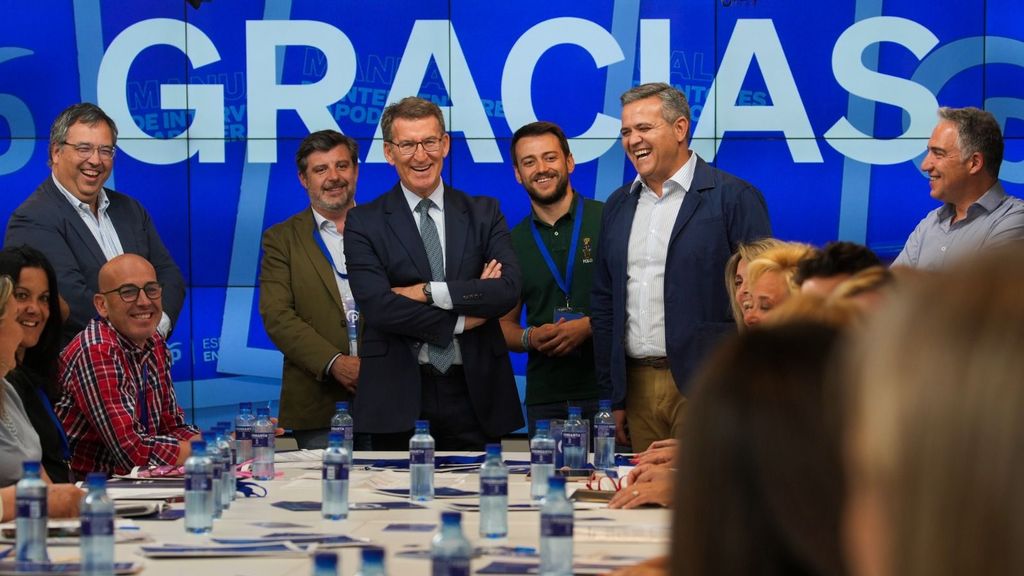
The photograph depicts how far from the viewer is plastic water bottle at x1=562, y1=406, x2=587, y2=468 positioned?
12.3 ft

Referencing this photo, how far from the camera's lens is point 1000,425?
0.50 metres

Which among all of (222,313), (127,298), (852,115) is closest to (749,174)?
(852,115)

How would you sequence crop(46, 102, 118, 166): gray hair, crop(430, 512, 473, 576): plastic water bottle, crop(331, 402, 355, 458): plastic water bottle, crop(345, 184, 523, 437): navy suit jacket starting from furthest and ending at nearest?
crop(46, 102, 118, 166): gray hair < crop(345, 184, 523, 437): navy suit jacket < crop(331, 402, 355, 458): plastic water bottle < crop(430, 512, 473, 576): plastic water bottle

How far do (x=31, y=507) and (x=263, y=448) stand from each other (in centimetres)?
144

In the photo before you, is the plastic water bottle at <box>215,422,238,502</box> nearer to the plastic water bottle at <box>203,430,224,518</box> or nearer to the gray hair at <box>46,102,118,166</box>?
the plastic water bottle at <box>203,430,224,518</box>

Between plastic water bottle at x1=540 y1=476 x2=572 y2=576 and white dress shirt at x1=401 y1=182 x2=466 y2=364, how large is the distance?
8.51 ft

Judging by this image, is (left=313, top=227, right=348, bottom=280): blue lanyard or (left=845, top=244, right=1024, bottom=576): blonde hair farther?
(left=313, top=227, right=348, bottom=280): blue lanyard

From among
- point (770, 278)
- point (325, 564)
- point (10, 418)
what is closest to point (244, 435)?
point (10, 418)

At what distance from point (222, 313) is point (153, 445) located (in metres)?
3.33

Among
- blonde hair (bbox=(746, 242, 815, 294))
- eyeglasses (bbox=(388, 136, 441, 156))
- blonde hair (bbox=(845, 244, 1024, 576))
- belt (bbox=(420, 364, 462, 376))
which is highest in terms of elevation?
eyeglasses (bbox=(388, 136, 441, 156))

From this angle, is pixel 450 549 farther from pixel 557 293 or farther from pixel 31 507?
pixel 557 293

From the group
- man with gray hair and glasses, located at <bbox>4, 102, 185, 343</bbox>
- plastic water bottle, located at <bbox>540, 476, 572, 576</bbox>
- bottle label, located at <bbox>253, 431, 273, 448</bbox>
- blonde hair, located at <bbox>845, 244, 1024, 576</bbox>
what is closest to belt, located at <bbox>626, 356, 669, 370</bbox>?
bottle label, located at <bbox>253, 431, 273, 448</bbox>

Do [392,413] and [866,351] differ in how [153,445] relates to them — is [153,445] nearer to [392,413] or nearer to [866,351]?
[392,413]

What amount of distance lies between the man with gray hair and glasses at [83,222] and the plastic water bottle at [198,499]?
236 centimetres
